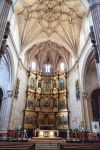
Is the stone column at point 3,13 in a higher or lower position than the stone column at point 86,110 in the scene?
higher

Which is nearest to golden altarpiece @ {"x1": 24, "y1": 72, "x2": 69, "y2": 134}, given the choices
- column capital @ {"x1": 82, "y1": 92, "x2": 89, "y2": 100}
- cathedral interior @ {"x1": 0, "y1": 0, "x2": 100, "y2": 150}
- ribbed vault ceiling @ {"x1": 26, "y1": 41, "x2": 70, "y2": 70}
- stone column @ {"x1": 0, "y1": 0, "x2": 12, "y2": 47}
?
cathedral interior @ {"x1": 0, "y1": 0, "x2": 100, "y2": 150}

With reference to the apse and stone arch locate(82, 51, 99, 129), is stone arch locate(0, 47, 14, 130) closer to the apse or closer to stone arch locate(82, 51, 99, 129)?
the apse

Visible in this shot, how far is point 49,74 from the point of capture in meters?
28.4

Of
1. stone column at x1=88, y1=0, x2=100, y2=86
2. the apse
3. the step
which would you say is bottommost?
the step

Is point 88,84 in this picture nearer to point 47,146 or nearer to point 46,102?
point 46,102

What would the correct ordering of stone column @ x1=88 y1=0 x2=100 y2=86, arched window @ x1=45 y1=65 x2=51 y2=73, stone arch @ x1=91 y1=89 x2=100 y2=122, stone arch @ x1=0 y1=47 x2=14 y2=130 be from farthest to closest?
arched window @ x1=45 y1=65 x2=51 y2=73
stone arch @ x1=91 y1=89 x2=100 y2=122
stone arch @ x1=0 y1=47 x2=14 y2=130
stone column @ x1=88 y1=0 x2=100 y2=86

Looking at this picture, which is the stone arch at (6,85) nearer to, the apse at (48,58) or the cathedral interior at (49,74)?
the cathedral interior at (49,74)

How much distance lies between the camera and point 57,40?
2458 cm

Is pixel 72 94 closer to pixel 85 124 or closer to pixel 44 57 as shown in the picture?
pixel 85 124

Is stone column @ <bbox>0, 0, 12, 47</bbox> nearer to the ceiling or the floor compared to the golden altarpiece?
nearer to the ceiling

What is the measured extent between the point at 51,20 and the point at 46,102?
13918mm

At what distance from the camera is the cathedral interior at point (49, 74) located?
60.0ft

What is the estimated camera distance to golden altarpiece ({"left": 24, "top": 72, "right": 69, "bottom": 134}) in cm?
2316

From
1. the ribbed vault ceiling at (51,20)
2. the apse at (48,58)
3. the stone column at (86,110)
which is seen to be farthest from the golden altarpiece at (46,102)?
the ribbed vault ceiling at (51,20)
